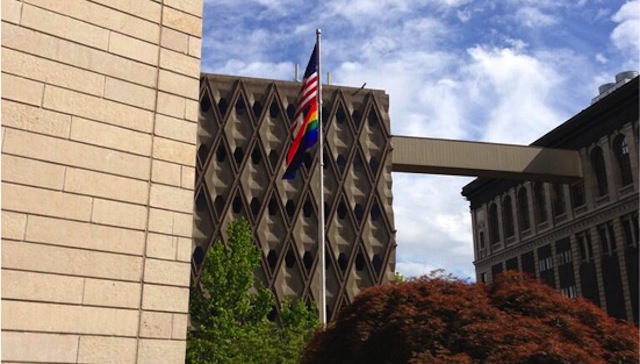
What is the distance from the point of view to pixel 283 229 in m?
52.3

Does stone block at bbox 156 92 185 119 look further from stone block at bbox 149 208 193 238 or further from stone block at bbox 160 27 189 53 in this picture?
stone block at bbox 149 208 193 238

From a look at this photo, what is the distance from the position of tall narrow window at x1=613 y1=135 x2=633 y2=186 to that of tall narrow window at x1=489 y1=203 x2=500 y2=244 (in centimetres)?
2277

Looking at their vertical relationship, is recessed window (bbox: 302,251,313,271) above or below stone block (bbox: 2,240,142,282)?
above

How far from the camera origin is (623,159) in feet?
188

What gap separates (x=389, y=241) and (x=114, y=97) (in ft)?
149

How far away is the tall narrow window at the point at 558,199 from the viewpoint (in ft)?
219

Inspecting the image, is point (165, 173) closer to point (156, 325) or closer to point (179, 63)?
point (179, 63)

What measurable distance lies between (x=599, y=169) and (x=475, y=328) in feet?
169

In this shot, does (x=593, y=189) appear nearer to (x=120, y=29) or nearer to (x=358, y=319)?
(x=358, y=319)

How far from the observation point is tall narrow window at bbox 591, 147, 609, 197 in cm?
6003

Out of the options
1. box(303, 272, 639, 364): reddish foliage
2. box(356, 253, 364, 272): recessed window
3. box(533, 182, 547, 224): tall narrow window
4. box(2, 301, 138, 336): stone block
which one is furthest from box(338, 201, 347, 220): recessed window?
box(2, 301, 138, 336): stone block

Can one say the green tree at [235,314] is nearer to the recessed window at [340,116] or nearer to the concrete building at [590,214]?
the recessed window at [340,116]

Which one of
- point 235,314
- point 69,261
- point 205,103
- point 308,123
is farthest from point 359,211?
point 69,261

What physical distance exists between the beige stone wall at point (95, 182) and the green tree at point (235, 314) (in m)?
23.2
